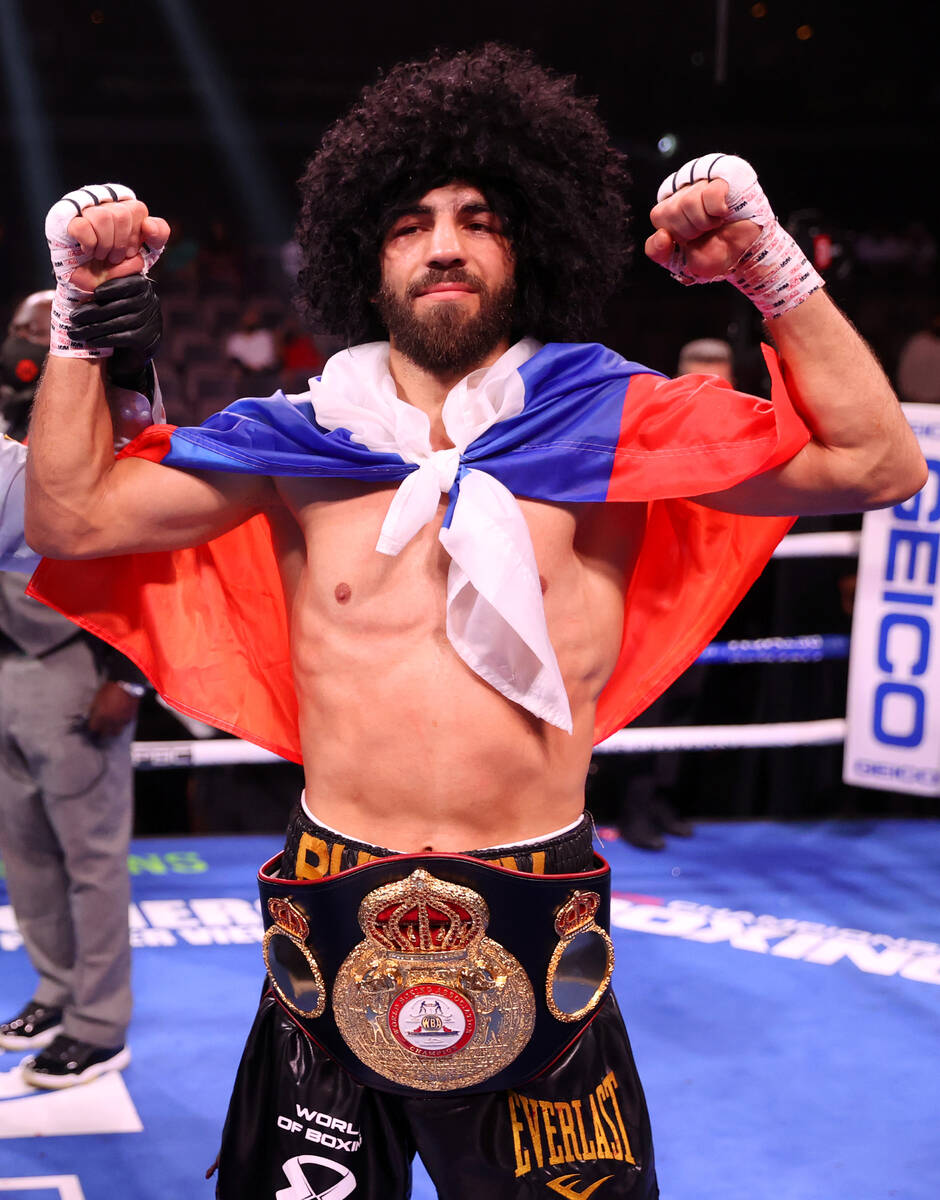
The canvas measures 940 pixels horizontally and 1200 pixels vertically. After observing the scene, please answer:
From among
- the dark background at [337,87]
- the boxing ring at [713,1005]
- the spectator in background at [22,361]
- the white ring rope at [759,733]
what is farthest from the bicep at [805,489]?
the dark background at [337,87]

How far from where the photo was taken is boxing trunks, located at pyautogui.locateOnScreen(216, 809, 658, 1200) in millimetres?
1550

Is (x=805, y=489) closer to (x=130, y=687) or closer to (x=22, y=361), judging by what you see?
(x=130, y=687)

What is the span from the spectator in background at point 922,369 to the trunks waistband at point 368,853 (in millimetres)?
5342

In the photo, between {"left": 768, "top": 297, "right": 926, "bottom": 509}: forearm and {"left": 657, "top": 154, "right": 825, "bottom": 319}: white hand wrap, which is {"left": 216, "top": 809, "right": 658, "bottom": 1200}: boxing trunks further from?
{"left": 657, "top": 154, "right": 825, "bottom": 319}: white hand wrap

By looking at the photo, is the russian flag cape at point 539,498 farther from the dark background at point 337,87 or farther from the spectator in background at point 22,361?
the dark background at point 337,87

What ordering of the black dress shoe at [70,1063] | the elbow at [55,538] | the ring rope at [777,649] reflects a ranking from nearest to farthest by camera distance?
the elbow at [55,538] → the black dress shoe at [70,1063] → the ring rope at [777,649]

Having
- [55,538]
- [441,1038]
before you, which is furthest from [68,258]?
[441,1038]

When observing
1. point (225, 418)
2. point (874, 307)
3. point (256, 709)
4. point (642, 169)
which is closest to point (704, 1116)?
point (256, 709)

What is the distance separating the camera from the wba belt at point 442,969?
1540 mm

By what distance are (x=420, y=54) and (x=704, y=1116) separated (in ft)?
16.9

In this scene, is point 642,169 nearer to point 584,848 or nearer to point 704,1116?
point 704,1116

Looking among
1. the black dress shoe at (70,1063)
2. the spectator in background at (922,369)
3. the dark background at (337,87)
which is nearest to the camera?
the black dress shoe at (70,1063)

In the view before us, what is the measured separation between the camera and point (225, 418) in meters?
1.66

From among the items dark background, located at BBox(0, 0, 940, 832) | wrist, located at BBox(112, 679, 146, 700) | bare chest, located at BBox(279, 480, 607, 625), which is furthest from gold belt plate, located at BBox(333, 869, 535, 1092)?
dark background, located at BBox(0, 0, 940, 832)
